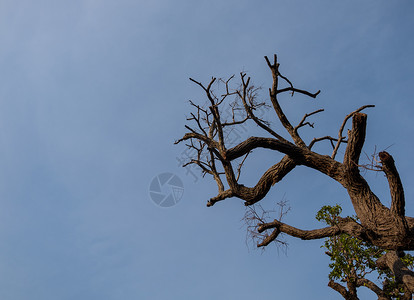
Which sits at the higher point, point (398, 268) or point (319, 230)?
point (319, 230)

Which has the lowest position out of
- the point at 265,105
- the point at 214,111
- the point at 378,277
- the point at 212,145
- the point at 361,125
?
the point at 378,277

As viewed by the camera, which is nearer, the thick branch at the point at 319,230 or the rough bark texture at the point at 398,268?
the thick branch at the point at 319,230

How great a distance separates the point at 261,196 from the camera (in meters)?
8.02

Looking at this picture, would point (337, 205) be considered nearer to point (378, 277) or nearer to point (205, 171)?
point (378, 277)

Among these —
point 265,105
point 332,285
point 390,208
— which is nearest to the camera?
point 390,208

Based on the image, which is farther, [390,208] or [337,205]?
[337,205]

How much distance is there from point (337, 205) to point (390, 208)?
14.4 ft

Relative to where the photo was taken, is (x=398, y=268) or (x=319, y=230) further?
(x=398, y=268)

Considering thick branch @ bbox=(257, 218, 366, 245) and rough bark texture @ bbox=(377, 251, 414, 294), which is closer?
thick branch @ bbox=(257, 218, 366, 245)

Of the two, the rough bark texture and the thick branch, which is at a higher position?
the thick branch

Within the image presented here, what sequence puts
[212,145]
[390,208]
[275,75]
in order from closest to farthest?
[390,208] → [212,145] → [275,75]

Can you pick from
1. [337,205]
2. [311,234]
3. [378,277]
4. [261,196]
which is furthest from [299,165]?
[378,277]

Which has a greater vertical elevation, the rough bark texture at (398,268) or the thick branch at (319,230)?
the thick branch at (319,230)

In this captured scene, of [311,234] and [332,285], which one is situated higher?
[311,234]
